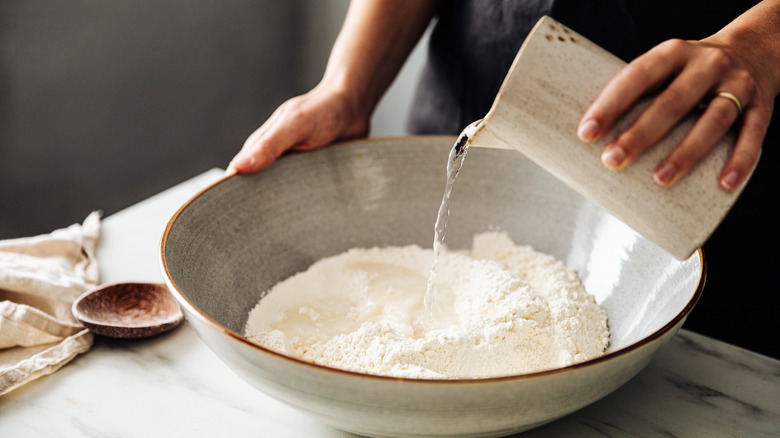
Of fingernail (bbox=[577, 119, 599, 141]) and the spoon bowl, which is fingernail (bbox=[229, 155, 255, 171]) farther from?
fingernail (bbox=[577, 119, 599, 141])

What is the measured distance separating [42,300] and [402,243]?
47 centimetres

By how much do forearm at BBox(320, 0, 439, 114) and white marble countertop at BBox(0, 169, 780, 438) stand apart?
0.47 meters

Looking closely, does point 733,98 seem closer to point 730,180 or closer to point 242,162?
point 730,180

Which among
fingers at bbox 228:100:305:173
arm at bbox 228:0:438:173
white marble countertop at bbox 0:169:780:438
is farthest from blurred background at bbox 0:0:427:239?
white marble countertop at bbox 0:169:780:438

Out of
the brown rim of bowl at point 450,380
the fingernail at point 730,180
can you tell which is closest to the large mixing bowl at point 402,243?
the brown rim of bowl at point 450,380

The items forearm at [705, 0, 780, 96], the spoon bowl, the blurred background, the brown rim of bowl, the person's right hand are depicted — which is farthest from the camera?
the blurred background

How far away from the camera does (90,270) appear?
2.87 ft

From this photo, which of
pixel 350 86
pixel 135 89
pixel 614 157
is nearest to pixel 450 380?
pixel 614 157

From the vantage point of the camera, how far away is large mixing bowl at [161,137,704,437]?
0.49m

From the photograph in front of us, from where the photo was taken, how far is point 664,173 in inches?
21.3

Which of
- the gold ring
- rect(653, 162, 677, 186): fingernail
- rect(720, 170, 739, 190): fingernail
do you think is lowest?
rect(720, 170, 739, 190): fingernail

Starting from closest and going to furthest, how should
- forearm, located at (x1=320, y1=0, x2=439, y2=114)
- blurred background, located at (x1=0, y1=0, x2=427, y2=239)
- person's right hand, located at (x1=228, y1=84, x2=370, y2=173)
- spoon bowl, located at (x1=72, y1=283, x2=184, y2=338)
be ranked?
spoon bowl, located at (x1=72, y1=283, x2=184, y2=338), person's right hand, located at (x1=228, y1=84, x2=370, y2=173), forearm, located at (x1=320, y1=0, x2=439, y2=114), blurred background, located at (x1=0, y1=0, x2=427, y2=239)

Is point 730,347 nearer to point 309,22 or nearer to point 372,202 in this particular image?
point 372,202

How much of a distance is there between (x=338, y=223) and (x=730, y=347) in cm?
53
